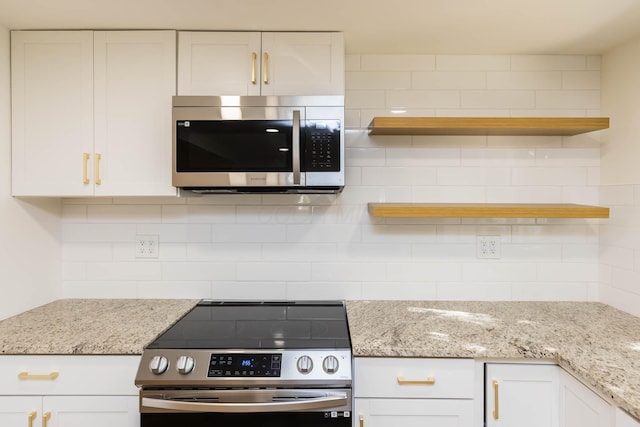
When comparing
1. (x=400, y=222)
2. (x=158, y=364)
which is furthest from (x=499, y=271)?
(x=158, y=364)

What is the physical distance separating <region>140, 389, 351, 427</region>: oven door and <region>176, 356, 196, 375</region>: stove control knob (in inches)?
2.7

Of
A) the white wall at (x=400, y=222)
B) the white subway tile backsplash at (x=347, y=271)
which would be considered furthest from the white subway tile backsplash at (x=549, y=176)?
the white subway tile backsplash at (x=347, y=271)

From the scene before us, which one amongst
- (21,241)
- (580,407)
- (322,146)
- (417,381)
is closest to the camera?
(580,407)

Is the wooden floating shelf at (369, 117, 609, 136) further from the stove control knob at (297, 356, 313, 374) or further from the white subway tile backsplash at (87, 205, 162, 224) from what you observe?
the white subway tile backsplash at (87, 205, 162, 224)

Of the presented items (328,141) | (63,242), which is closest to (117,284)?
(63,242)

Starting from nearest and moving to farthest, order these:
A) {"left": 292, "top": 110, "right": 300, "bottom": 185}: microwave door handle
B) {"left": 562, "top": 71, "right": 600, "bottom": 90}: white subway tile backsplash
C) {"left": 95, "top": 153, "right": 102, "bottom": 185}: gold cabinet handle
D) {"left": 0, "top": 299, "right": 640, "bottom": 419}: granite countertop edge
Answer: {"left": 0, "top": 299, "right": 640, "bottom": 419}: granite countertop edge, {"left": 292, "top": 110, "right": 300, "bottom": 185}: microwave door handle, {"left": 95, "top": 153, "right": 102, "bottom": 185}: gold cabinet handle, {"left": 562, "top": 71, "right": 600, "bottom": 90}: white subway tile backsplash

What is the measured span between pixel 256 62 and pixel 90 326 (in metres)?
1.28

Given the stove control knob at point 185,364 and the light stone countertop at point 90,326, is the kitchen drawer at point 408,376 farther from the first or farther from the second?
the light stone countertop at point 90,326

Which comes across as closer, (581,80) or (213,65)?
(213,65)

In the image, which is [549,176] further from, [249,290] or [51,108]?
[51,108]

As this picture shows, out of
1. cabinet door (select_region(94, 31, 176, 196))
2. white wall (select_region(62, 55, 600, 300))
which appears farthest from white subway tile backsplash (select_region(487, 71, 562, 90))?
cabinet door (select_region(94, 31, 176, 196))

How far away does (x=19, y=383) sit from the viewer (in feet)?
4.50

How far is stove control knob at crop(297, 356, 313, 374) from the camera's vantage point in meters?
1.30

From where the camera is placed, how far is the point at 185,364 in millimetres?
1309
